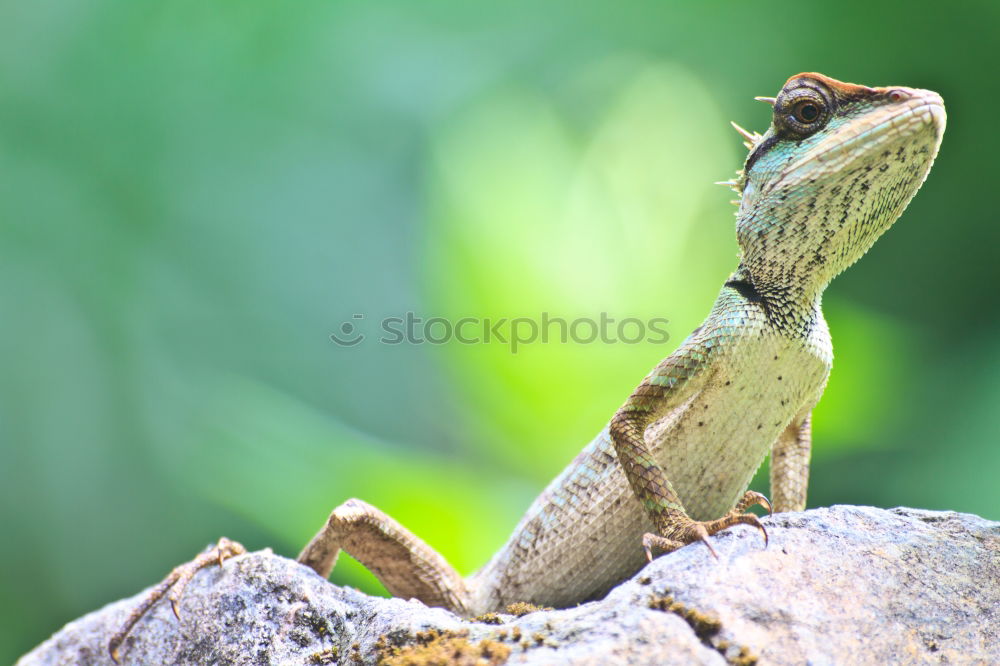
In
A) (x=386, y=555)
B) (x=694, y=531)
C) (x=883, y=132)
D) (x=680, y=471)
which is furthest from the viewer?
(x=386, y=555)

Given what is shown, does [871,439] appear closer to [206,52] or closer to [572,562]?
[572,562]

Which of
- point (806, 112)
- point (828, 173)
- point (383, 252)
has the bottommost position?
point (828, 173)

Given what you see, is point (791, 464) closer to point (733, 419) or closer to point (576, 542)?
point (733, 419)

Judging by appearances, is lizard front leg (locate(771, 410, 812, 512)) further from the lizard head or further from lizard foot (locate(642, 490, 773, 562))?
lizard foot (locate(642, 490, 773, 562))

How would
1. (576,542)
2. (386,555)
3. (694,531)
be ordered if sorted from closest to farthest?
(694,531) → (576,542) → (386,555)

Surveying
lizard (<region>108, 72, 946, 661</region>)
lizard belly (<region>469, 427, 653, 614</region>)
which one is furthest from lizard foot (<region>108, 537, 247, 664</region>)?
lizard belly (<region>469, 427, 653, 614</region>)

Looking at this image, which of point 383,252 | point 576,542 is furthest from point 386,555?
point 383,252

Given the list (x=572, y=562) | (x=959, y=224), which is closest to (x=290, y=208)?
(x=572, y=562)
